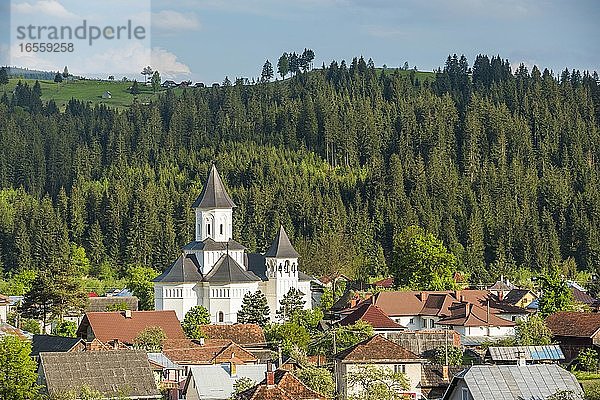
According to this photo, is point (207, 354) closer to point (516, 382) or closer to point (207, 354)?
point (207, 354)

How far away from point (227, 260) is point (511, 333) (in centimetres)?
2466

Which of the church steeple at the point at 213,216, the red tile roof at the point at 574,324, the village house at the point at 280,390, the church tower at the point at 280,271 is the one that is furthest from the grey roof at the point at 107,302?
the village house at the point at 280,390

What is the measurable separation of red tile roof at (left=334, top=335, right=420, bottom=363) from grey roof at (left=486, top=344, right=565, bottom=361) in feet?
16.7

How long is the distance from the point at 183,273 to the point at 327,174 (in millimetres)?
66489

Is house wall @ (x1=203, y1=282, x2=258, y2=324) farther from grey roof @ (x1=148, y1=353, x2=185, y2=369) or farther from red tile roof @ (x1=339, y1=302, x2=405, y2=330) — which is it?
grey roof @ (x1=148, y1=353, x2=185, y2=369)

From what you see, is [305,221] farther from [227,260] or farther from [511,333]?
[511,333]

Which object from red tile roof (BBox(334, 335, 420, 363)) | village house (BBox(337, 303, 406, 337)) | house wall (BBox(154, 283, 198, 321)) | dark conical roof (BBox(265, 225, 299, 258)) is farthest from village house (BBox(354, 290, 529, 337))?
red tile roof (BBox(334, 335, 420, 363))

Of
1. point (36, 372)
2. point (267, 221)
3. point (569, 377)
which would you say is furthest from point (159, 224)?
point (569, 377)

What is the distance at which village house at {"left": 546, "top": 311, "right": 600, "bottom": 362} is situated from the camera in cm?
6103

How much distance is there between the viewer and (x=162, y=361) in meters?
55.5

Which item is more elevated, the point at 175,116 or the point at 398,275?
the point at 175,116

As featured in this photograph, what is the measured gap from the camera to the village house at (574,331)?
200 ft

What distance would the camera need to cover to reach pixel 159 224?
132m

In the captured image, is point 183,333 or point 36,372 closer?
point 36,372
